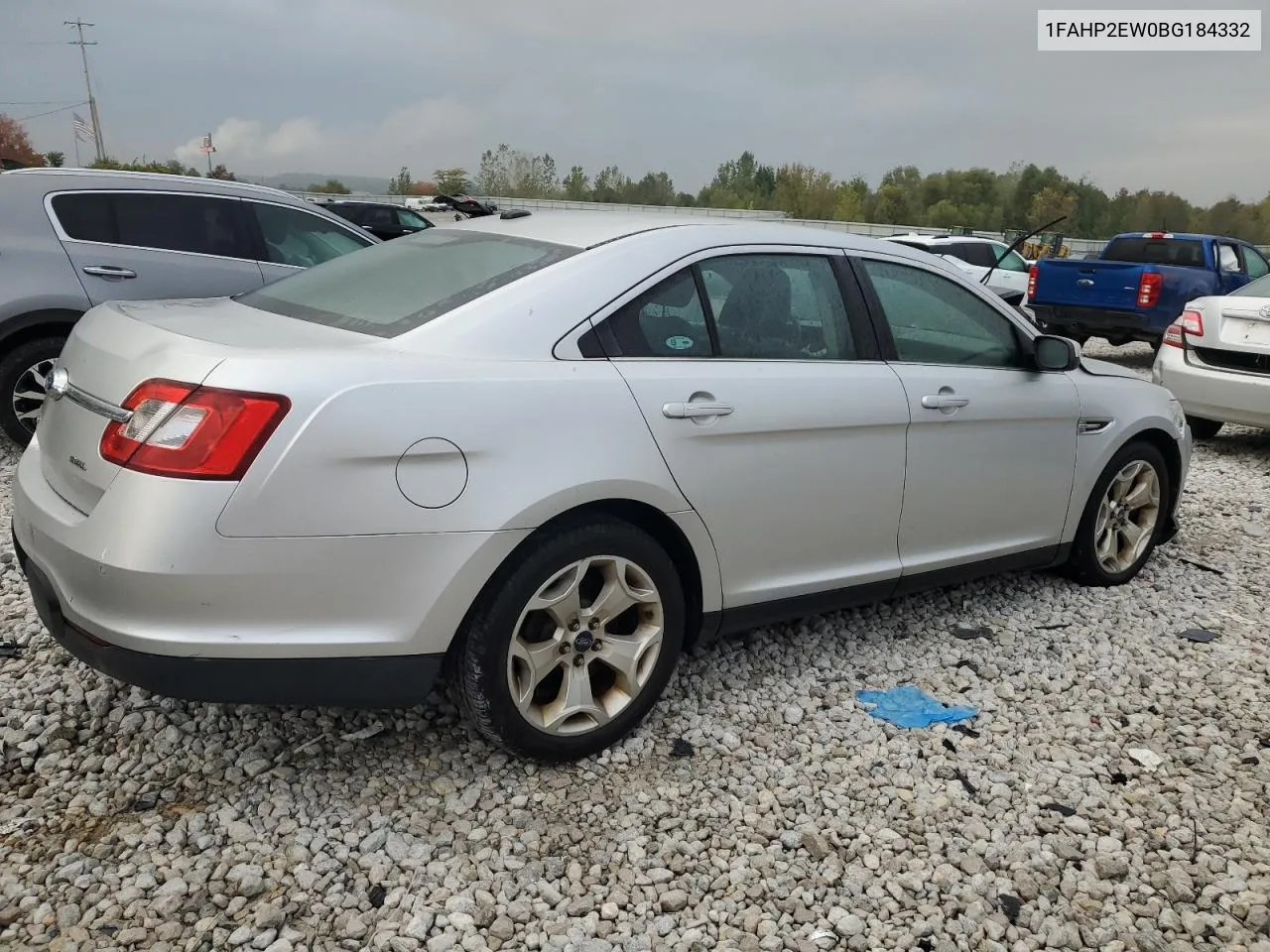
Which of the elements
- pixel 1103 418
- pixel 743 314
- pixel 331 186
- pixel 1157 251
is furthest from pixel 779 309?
pixel 331 186

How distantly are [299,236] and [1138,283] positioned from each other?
9.41 metres

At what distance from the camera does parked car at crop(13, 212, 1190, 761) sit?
2.34 metres

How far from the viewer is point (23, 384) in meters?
5.81

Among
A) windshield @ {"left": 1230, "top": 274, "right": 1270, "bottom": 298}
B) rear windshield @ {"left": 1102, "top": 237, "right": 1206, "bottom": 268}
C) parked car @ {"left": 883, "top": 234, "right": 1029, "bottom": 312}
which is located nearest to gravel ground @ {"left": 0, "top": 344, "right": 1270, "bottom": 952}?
windshield @ {"left": 1230, "top": 274, "right": 1270, "bottom": 298}

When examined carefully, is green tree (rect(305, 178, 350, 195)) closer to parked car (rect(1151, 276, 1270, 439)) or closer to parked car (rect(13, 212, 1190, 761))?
parked car (rect(1151, 276, 1270, 439))

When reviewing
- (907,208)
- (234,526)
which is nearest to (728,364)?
(234,526)

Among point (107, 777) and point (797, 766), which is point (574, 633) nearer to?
point (797, 766)

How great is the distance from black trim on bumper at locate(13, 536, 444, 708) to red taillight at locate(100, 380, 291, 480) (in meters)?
0.44

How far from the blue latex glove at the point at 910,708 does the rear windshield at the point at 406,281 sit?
184cm

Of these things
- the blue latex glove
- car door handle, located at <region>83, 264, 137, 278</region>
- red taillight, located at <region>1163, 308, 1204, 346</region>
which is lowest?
the blue latex glove

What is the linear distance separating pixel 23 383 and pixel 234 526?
4429mm

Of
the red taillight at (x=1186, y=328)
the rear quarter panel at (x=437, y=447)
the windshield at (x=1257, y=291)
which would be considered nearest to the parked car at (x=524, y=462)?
the rear quarter panel at (x=437, y=447)

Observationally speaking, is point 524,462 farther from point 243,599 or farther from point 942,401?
point 942,401

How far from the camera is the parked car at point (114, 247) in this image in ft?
18.9
